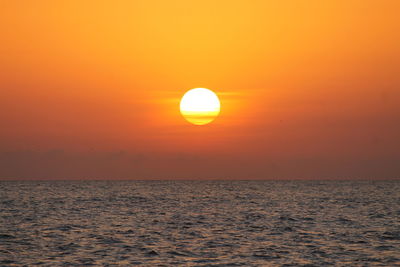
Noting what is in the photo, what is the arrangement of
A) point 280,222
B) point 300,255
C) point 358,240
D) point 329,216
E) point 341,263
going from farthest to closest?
1. point 329,216
2. point 280,222
3. point 358,240
4. point 300,255
5. point 341,263

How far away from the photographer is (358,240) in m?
45.7

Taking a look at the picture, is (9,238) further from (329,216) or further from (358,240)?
(329,216)

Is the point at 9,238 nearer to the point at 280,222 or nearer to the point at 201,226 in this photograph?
the point at 201,226

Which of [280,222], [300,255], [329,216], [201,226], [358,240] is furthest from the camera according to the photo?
[329,216]

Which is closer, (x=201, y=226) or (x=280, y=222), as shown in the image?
(x=201, y=226)

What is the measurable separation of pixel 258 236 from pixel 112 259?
50.4ft

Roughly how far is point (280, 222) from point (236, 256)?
23.7 meters

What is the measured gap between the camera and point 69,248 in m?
40.8

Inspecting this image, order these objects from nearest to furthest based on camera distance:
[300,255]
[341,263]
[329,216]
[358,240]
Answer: [341,263]
[300,255]
[358,240]
[329,216]

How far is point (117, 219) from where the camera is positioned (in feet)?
209

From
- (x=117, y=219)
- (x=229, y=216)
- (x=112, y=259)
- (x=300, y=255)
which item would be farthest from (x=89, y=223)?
(x=300, y=255)

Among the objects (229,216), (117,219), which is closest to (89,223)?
(117,219)

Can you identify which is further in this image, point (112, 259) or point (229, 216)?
point (229, 216)

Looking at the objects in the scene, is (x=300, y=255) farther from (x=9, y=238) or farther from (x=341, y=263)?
(x=9, y=238)
